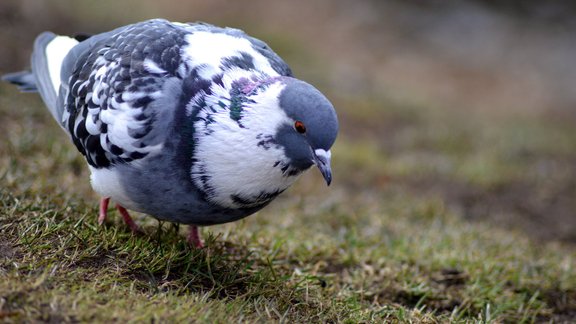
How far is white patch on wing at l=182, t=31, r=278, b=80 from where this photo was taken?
3.18 metres

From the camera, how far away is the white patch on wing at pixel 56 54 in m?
4.00

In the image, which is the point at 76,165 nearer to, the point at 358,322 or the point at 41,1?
the point at 358,322

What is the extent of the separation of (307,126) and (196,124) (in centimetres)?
50

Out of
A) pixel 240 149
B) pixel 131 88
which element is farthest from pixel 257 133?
pixel 131 88

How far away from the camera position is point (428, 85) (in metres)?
11.3

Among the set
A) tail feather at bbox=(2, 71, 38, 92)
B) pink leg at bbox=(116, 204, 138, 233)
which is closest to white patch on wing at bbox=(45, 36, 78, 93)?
tail feather at bbox=(2, 71, 38, 92)

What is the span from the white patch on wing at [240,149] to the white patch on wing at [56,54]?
4.32ft

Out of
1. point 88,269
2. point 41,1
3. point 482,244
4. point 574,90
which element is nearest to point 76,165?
point 88,269

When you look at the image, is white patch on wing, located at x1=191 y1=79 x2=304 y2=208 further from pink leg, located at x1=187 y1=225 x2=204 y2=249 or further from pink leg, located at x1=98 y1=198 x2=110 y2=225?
pink leg, located at x1=98 y1=198 x2=110 y2=225

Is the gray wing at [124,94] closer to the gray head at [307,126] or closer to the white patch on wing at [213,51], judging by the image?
the white patch on wing at [213,51]

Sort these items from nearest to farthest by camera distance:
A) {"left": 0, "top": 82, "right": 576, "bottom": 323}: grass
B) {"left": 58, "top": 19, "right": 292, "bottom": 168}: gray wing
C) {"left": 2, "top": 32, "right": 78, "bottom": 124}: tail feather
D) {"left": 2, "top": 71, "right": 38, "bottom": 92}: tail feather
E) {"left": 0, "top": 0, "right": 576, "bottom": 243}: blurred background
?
{"left": 0, "top": 82, "right": 576, "bottom": 323}: grass < {"left": 58, "top": 19, "right": 292, "bottom": 168}: gray wing < {"left": 2, "top": 32, "right": 78, "bottom": 124}: tail feather < {"left": 2, "top": 71, "right": 38, "bottom": 92}: tail feather < {"left": 0, "top": 0, "right": 576, "bottom": 243}: blurred background

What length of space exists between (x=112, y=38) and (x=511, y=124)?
23.5 ft

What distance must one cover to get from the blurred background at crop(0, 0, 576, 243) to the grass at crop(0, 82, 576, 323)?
6 cm

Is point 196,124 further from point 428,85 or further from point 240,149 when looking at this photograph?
point 428,85
